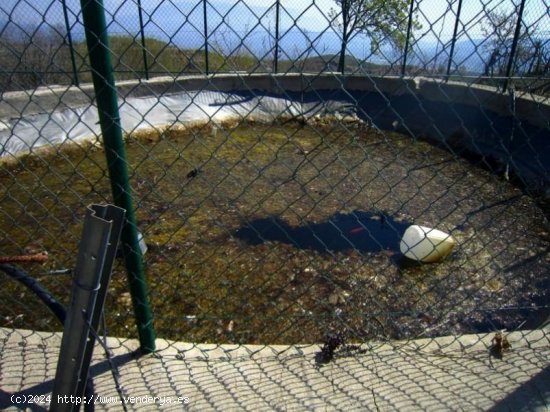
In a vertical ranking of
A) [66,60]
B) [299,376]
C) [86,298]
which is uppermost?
[66,60]

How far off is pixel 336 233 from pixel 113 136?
280 cm

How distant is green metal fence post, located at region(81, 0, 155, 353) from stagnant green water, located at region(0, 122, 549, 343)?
1.02ft

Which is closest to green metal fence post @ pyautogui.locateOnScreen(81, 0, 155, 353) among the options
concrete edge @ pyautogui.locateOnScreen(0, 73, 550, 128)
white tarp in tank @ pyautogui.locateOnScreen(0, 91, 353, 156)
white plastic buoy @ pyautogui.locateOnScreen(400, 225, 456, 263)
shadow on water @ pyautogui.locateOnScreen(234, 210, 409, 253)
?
shadow on water @ pyautogui.locateOnScreen(234, 210, 409, 253)

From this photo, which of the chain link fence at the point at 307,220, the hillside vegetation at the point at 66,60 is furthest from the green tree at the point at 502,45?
the hillside vegetation at the point at 66,60

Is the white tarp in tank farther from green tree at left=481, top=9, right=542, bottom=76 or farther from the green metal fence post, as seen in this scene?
the green metal fence post

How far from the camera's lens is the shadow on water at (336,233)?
3.80 m

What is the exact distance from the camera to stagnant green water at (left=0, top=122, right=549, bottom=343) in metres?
2.76

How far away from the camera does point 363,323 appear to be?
278 cm

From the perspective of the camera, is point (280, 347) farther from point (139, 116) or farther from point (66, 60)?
point (66, 60)

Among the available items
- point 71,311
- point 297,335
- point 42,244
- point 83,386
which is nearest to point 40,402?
point 83,386

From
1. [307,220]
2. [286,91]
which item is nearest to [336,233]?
[307,220]

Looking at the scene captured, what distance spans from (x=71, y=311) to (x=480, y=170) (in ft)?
19.9

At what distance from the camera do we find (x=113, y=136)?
151 centimetres

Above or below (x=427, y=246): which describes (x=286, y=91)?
above
